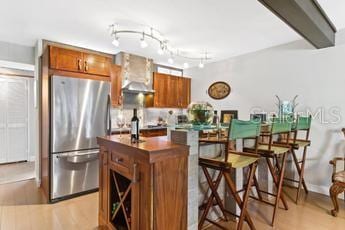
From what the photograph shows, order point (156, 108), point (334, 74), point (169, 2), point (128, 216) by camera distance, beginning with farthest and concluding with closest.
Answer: point (156, 108)
point (334, 74)
point (169, 2)
point (128, 216)

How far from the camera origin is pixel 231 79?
4.73 metres

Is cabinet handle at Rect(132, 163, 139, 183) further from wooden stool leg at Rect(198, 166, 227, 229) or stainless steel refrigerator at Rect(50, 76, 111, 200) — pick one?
stainless steel refrigerator at Rect(50, 76, 111, 200)

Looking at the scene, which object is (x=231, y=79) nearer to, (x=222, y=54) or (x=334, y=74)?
(x=222, y=54)

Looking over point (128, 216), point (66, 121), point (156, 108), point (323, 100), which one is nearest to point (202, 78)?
point (156, 108)

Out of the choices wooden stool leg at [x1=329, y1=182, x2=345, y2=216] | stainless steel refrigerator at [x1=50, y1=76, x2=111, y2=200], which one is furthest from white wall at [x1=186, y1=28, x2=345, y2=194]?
stainless steel refrigerator at [x1=50, y1=76, x2=111, y2=200]

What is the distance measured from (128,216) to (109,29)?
8.45 ft

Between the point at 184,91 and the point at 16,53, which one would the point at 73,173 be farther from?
the point at 184,91

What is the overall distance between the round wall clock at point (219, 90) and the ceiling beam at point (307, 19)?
190 centimetres

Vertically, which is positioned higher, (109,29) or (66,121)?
(109,29)

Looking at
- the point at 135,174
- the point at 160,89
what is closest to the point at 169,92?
the point at 160,89

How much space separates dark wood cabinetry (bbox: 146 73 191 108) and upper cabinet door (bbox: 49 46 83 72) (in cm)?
196

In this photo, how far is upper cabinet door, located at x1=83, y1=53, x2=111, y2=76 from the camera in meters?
3.29

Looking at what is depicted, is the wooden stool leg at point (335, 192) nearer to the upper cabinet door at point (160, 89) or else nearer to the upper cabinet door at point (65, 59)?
the upper cabinet door at point (160, 89)

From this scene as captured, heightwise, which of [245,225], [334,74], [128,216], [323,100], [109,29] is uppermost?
[109,29]
